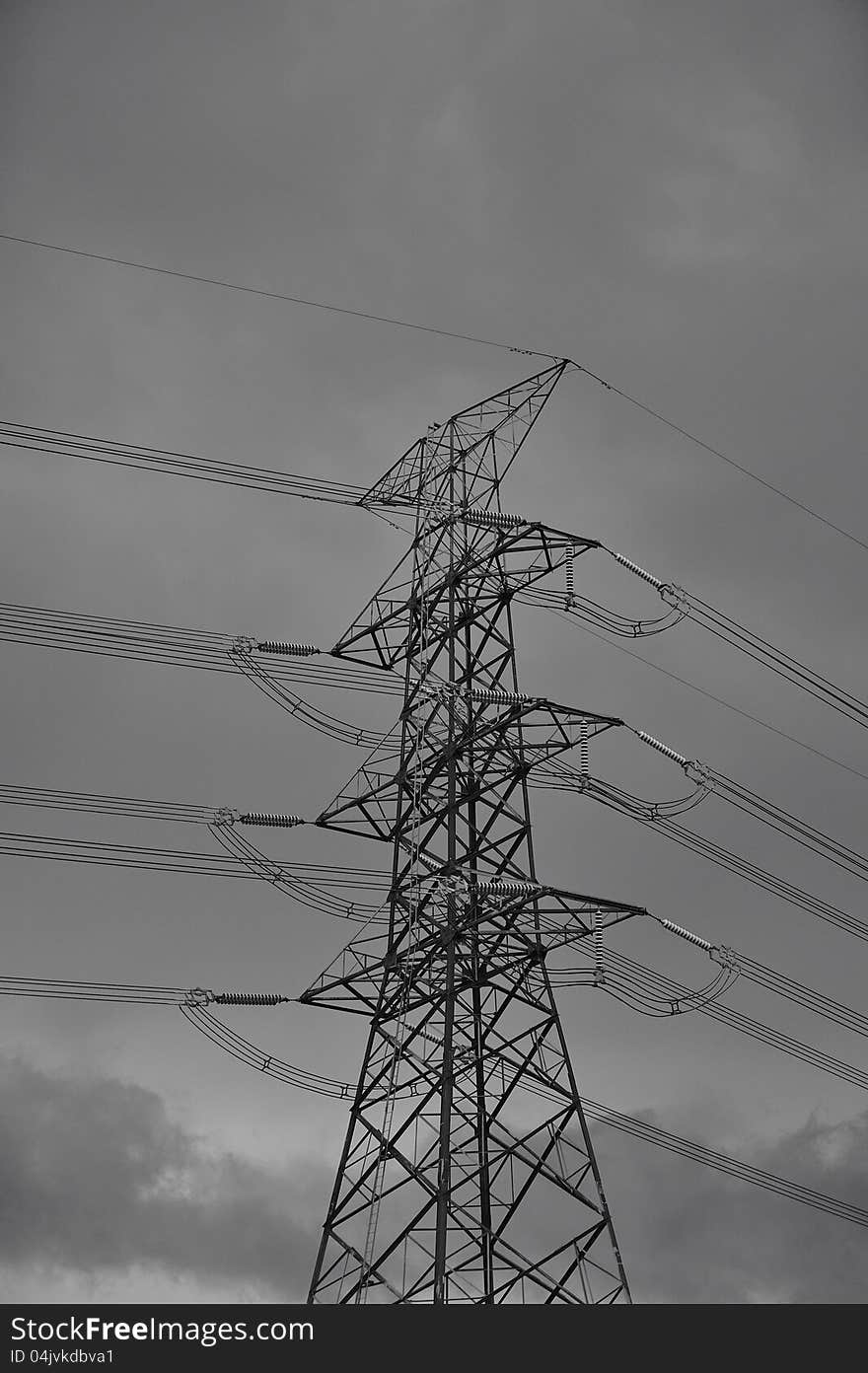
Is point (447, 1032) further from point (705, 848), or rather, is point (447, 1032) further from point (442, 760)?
point (705, 848)

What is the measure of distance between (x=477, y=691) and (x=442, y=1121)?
10.5m

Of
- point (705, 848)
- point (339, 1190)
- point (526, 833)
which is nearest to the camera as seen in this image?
point (339, 1190)

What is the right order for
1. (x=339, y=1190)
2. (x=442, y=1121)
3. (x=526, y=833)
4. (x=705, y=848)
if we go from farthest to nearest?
(x=705, y=848)
(x=526, y=833)
(x=339, y=1190)
(x=442, y=1121)

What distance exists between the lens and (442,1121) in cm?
2720

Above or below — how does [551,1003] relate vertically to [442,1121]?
above

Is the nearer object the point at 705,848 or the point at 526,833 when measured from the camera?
A: the point at 526,833

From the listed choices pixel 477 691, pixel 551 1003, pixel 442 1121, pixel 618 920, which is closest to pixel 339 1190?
pixel 442 1121

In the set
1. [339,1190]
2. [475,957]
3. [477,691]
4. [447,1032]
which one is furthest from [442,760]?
[339,1190]

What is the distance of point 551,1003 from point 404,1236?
5640 millimetres

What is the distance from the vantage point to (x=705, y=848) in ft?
118
